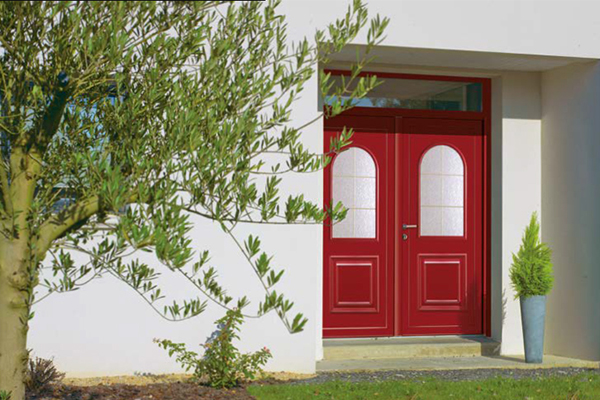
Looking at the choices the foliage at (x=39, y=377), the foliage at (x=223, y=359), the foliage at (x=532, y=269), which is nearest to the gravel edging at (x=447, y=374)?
the foliage at (x=223, y=359)

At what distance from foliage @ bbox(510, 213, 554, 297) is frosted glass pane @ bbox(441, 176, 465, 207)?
104cm

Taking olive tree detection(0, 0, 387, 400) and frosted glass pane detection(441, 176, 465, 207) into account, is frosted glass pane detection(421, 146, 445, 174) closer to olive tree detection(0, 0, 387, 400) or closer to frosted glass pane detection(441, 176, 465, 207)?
frosted glass pane detection(441, 176, 465, 207)

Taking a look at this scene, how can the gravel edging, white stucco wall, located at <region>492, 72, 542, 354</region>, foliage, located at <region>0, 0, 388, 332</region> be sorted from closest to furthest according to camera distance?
foliage, located at <region>0, 0, 388, 332</region>
the gravel edging
white stucco wall, located at <region>492, 72, 542, 354</region>

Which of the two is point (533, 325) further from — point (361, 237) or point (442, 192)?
point (361, 237)

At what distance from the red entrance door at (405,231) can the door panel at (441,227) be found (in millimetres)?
12

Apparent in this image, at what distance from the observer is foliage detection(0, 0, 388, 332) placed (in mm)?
3377

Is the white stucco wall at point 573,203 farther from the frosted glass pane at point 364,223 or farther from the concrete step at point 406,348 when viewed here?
the frosted glass pane at point 364,223

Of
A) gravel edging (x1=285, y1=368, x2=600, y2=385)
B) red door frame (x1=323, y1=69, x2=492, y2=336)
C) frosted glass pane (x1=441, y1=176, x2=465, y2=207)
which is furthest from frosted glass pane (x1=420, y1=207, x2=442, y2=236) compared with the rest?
gravel edging (x1=285, y1=368, x2=600, y2=385)

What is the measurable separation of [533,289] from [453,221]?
1.39m

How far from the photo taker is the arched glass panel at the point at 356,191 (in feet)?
31.9

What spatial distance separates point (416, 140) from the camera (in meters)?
10.1

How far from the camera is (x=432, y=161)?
33.2 ft

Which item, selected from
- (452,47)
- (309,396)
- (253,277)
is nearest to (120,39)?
(309,396)

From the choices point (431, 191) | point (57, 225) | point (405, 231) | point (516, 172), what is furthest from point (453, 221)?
point (57, 225)
